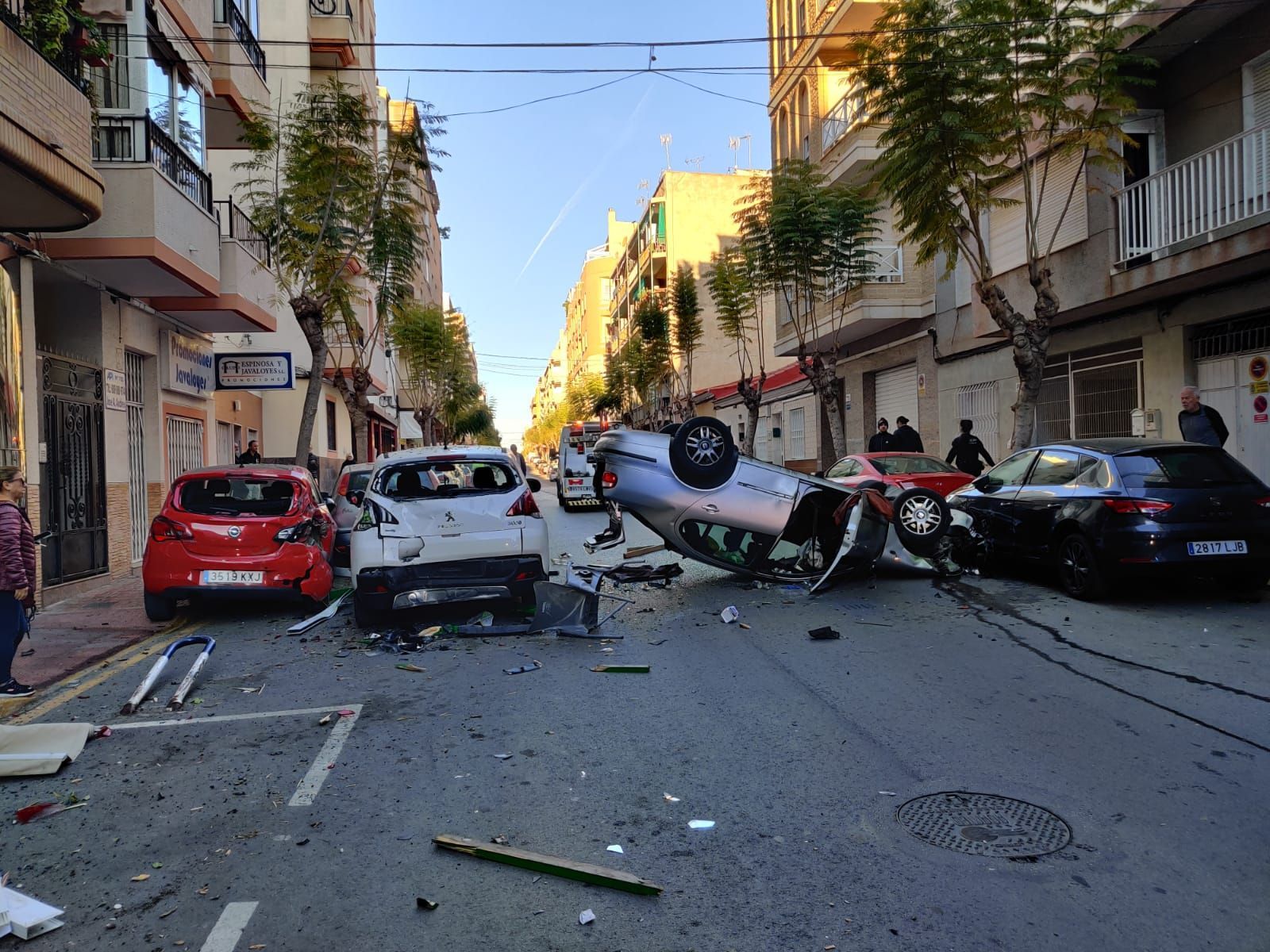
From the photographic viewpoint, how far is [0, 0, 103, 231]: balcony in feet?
25.9

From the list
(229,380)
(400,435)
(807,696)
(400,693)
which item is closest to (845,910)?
(807,696)

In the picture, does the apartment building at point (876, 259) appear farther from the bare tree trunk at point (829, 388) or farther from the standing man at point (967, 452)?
the standing man at point (967, 452)

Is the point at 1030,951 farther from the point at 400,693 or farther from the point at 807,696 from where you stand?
the point at 400,693

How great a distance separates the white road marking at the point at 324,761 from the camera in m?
4.18

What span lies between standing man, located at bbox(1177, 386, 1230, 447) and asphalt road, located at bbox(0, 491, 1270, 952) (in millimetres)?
3783

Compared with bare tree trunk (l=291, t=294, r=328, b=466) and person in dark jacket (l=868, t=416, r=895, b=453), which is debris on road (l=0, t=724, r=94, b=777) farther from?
person in dark jacket (l=868, t=416, r=895, b=453)

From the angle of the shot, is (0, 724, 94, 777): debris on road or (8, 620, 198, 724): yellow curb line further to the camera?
(8, 620, 198, 724): yellow curb line

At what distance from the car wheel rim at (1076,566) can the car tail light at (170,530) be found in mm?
8529

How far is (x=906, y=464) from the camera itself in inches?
555

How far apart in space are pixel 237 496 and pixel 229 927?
22.9 ft

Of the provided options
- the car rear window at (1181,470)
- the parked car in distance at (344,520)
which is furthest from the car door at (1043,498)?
the parked car in distance at (344,520)

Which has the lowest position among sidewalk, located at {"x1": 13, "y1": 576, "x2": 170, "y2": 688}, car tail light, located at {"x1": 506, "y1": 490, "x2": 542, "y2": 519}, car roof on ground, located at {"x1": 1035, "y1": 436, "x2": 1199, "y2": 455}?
sidewalk, located at {"x1": 13, "y1": 576, "x2": 170, "y2": 688}

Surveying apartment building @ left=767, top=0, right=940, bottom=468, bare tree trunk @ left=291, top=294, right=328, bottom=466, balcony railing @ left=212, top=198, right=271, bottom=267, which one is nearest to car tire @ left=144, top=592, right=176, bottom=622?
bare tree trunk @ left=291, top=294, right=328, bottom=466

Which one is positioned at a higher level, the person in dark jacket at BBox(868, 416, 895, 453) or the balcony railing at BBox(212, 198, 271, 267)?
the balcony railing at BBox(212, 198, 271, 267)
